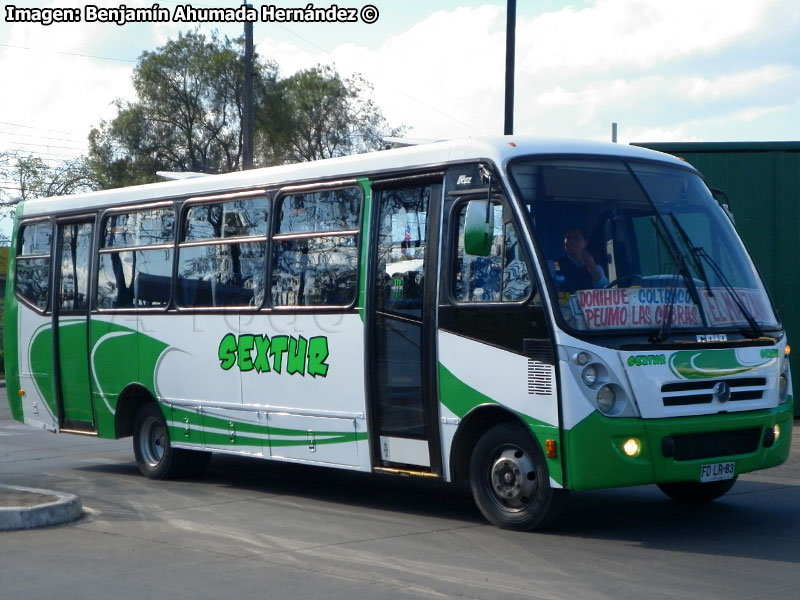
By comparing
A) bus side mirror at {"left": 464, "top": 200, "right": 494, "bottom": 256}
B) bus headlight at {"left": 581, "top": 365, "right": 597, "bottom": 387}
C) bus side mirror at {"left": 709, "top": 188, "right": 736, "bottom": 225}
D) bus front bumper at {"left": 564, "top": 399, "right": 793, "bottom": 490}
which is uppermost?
bus side mirror at {"left": 709, "top": 188, "right": 736, "bottom": 225}

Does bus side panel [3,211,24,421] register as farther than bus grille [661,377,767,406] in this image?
Yes

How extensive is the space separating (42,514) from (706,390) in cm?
547

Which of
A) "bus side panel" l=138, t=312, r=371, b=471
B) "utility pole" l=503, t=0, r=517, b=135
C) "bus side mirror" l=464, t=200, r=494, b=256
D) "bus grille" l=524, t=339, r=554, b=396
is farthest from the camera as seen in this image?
"utility pole" l=503, t=0, r=517, b=135

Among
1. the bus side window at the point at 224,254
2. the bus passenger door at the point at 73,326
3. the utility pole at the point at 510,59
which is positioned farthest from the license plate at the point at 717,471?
the utility pole at the point at 510,59

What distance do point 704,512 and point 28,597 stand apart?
5.54 m

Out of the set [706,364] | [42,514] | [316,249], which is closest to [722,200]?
[706,364]

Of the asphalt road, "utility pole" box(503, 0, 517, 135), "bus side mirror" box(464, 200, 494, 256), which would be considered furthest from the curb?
"utility pole" box(503, 0, 517, 135)

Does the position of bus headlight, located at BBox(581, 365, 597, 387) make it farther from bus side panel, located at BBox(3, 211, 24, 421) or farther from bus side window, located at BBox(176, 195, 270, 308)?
bus side panel, located at BBox(3, 211, 24, 421)

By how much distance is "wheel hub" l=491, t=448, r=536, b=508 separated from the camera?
28.8 feet

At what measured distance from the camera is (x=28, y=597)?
721cm

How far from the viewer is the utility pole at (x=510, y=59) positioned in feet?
64.3

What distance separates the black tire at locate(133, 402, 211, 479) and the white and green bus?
0.82ft

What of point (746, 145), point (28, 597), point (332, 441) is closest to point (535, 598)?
point (28, 597)

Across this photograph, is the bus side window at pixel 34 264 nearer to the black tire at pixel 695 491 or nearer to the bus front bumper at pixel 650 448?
the black tire at pixel 695 491
